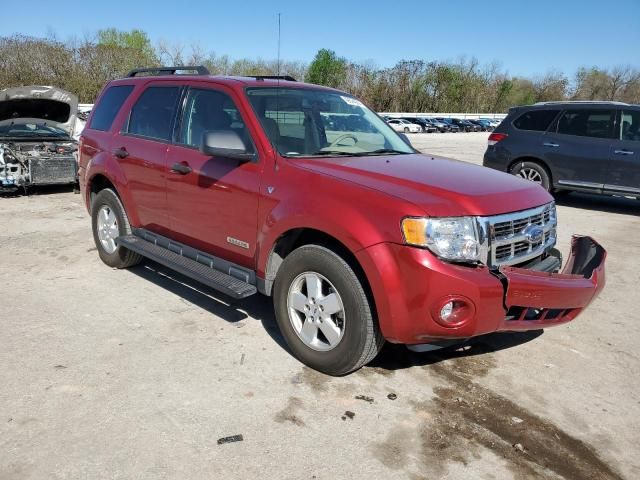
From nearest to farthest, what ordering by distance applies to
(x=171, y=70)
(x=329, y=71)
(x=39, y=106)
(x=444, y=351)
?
(x=444, y=351) < (x=171, y=70) < (x=39, y=106) < (x=329, y=71)

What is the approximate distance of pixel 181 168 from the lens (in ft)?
14.1

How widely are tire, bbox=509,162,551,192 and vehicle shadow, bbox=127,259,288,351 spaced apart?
6.75 meters

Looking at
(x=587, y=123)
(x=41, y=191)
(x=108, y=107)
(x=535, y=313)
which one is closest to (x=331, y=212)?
(x=535, y=313)

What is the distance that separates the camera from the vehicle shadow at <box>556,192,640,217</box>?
9.98 m

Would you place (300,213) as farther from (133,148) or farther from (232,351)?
(133,148)

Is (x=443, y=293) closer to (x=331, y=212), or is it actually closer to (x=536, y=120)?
(x=331, y=212)

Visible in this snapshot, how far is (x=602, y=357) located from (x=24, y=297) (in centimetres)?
478

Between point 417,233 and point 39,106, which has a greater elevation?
point 39,106

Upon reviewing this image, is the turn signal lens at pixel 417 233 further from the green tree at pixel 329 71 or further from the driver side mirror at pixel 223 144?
the green tree at pixel 329 71

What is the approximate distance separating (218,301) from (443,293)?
2.43m

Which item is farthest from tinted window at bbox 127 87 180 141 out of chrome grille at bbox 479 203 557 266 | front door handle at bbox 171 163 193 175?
chrome grille at bbox 479 203 557 266

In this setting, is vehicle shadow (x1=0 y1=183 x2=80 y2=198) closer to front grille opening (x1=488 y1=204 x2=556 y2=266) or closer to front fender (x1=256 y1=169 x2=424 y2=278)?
front fender (x1=256 y1=169 x2=424 y2=278)

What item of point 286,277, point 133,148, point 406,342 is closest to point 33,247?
point 133,148

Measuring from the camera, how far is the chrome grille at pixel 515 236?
3121mm
